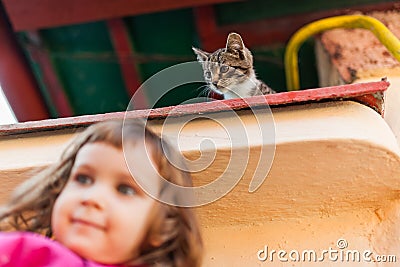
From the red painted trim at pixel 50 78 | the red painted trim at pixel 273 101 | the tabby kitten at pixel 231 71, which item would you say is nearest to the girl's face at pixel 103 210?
the red painted trim at pixel 273 101

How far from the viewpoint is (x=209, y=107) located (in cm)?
62

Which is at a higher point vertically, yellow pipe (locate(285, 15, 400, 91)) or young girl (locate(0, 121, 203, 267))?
young girl (locate(0, 121, 203, 267))

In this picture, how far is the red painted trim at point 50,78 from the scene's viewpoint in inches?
54.0

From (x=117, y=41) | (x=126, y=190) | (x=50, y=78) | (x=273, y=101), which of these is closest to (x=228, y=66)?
(x=273, y=101)

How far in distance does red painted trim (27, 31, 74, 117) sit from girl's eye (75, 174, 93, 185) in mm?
997

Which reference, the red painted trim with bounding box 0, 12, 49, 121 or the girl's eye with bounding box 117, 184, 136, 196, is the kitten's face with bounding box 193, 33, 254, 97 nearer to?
the girl's eye with bounding box 117, 184, 136, 196

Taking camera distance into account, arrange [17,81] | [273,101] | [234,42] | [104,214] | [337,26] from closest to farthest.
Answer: [104,214] < [273,101] < [234,42] < [337,26] < [17,81]

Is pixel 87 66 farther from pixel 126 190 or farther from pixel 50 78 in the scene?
pixel 126 190

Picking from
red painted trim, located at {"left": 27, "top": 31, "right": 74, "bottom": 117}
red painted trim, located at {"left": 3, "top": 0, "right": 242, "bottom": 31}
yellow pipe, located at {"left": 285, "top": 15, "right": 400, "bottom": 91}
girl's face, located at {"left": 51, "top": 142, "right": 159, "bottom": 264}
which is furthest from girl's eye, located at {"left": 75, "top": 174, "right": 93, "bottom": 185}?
red painted trim, located at {"left": 27, "top": 31, "right": 74, "bottom": 117}

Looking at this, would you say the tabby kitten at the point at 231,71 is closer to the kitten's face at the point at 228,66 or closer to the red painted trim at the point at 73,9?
the kitten's face at the point at 228,66

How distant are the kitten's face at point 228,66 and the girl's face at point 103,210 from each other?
409 mm

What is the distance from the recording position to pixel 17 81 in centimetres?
139

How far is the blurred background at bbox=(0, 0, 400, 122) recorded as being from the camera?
1284 mm

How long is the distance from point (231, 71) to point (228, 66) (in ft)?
0.05
